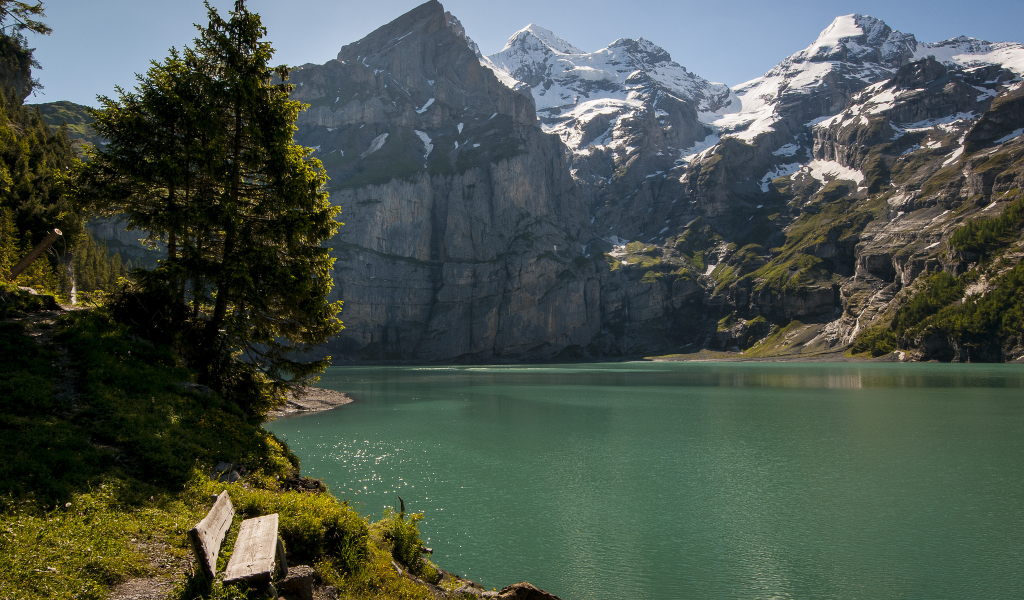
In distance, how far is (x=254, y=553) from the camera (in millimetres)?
7887

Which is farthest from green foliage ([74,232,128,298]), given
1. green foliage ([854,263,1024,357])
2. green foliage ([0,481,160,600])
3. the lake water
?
green foliage ([854,263,1024,357])

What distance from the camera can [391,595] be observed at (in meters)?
10.3

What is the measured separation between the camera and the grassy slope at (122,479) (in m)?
7.86

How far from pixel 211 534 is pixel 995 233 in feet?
757

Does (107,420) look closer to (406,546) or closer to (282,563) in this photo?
(282,563)

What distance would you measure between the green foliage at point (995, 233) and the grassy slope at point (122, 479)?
729ft

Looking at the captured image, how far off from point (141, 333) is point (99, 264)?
294 ft

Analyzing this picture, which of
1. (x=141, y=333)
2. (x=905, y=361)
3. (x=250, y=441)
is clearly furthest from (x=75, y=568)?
(x=905, y=361)

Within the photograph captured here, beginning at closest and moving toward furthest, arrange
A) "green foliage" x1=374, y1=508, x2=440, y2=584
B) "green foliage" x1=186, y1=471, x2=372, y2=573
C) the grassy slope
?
the grassy slope
"green foliage" x1=186, y1=471, x2=372, y2=573
"green foliage" x1=374, y1=508, x2=440, y2=584

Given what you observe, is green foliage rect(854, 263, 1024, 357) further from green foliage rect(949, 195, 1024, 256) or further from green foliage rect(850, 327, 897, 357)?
green foliage rect(949, 195, 1024, 256)

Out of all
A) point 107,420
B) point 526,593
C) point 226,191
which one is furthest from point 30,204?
point 526,593

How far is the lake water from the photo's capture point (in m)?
18.3

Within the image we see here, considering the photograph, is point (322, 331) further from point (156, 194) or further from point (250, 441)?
point (156, 194)

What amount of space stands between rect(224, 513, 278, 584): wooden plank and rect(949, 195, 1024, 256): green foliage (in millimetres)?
226130
